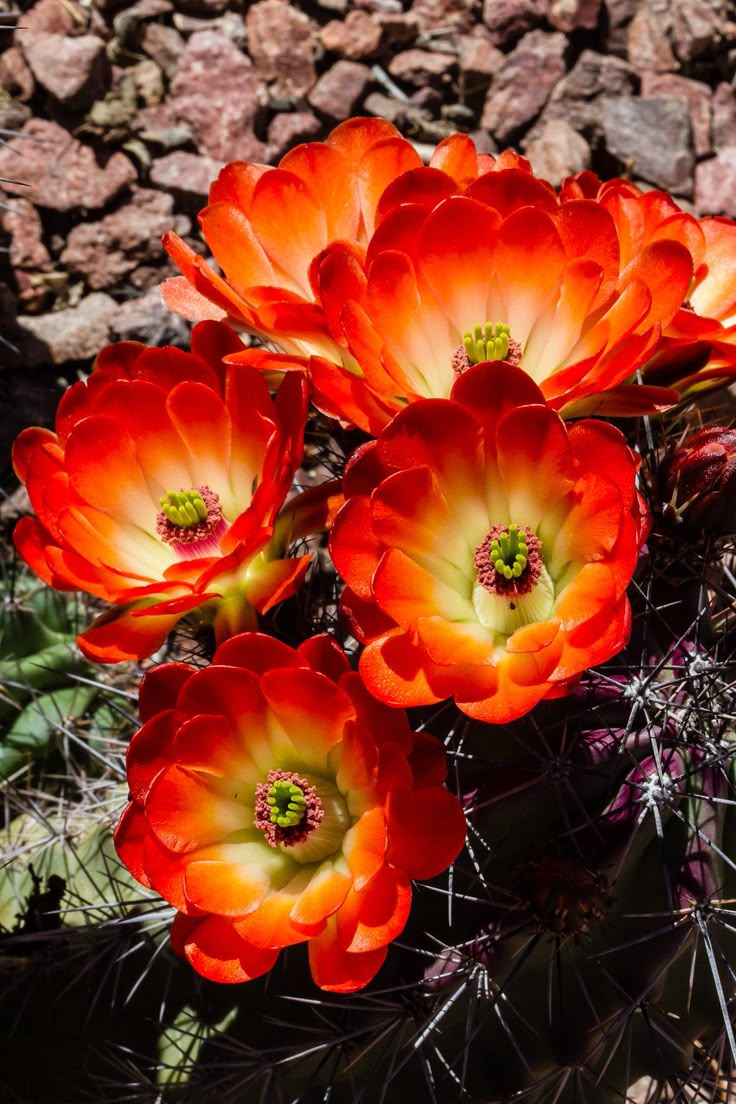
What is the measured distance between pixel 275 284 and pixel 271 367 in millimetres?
137

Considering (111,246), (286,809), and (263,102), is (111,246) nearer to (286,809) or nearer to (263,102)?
(263,102)

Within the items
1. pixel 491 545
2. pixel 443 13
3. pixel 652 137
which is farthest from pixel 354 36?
pixel 491 545

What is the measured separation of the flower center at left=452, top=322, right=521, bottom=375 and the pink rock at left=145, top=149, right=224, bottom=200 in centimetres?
191

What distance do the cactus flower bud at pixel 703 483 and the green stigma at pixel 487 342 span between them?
19 centimetres

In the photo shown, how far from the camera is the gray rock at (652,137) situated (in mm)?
2768

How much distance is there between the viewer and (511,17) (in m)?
2.84

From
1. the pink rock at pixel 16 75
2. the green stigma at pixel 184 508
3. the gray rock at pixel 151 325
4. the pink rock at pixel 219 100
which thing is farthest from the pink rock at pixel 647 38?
the green stigma at pixel 184 508

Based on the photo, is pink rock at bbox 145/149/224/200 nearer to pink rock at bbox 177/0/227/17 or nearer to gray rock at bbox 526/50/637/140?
pink rock at bbox 177/0/227/17

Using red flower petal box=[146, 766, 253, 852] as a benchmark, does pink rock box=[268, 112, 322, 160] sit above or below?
below

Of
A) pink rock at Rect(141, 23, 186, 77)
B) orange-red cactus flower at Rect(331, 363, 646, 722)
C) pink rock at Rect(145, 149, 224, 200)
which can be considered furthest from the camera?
pink rock at Rect(141, 23, 186, 77)

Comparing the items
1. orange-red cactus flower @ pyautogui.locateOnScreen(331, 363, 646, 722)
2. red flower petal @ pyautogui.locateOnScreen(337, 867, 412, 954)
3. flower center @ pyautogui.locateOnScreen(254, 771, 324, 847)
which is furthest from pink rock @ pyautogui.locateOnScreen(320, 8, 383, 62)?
red flower petal @ pyautogui.locateOnScreen(337, 867, 412, 954)

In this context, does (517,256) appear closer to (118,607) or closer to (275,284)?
(275,284)

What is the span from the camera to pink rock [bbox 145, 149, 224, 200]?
2.62 m

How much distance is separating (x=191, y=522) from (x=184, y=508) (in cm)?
2
